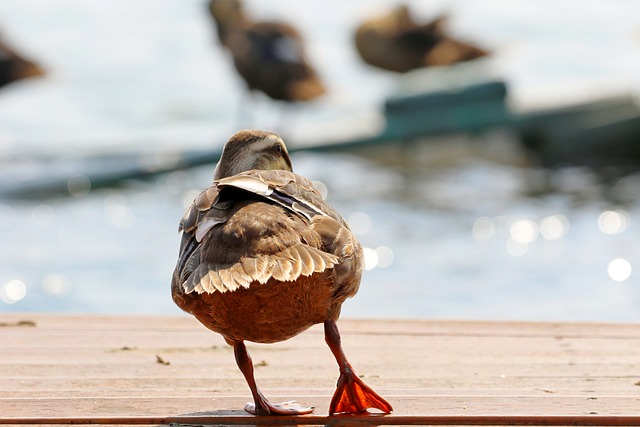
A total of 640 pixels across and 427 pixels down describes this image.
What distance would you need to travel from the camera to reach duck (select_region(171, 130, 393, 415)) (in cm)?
306

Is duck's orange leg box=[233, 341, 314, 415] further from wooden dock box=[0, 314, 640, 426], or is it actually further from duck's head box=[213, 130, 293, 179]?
duck's head box=[213, 130, 293, 179]

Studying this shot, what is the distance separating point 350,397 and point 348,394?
0.04 ft

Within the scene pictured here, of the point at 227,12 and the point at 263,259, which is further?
the point at 227,12

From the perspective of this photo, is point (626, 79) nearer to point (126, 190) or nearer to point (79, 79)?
point (126, 190)

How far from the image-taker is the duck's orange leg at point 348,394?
3402 mm

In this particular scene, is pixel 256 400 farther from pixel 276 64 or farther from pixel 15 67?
pixel 15 67

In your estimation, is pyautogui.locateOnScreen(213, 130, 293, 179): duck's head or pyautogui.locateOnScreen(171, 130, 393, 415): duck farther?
pyautogui.locateOnScreen(213, 130, 293, 179): duck's head

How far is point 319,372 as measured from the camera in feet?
13.5

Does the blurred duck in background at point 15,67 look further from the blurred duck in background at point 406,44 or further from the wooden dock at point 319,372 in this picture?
the wooden dock at point 319,372

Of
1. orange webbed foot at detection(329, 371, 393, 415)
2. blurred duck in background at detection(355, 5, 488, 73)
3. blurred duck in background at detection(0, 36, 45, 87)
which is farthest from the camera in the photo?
blurred duck in background at detection(355, 5, 488, 73)

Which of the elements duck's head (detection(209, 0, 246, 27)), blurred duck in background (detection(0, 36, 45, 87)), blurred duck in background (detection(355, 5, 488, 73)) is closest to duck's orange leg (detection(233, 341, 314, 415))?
blurred duck in background (detection(0, 36, 45, 87))

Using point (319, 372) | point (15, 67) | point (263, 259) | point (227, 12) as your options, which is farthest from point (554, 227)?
point (263, 259)

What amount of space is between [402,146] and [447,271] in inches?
164

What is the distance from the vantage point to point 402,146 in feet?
44.2
